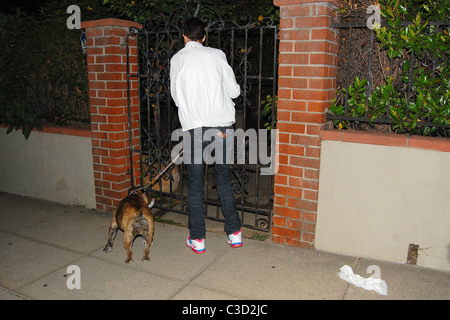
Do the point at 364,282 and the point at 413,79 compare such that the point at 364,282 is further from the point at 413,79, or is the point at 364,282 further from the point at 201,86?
the point at 201,86

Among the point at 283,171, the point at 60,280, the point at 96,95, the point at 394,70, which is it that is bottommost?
the point at 60,280

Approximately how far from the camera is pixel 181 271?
358cm

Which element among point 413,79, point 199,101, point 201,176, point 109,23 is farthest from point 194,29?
point 413,79

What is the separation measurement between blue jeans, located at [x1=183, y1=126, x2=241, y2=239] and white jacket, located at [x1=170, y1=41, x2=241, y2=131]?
0.11m

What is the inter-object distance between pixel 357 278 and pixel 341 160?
42.0 inches

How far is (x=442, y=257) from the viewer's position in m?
3.46

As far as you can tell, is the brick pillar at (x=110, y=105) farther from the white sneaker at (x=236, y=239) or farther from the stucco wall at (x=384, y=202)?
the stucco wall at (x=384, y=202)

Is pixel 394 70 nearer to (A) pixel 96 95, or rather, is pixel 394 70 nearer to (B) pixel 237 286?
(B) pixel 237 286

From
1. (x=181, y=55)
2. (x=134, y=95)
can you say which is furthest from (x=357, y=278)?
(x=134, y=95)

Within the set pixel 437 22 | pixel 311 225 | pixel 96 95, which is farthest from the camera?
pixel 96 95

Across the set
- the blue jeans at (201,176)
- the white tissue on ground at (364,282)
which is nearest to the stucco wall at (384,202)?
the white tissue on ground at (364,282)

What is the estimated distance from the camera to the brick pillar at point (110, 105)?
15.8ft

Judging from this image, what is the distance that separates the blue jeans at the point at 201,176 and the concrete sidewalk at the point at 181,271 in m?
0.29

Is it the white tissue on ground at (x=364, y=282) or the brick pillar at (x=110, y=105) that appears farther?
the brick pillar at (x=110, y=105)
